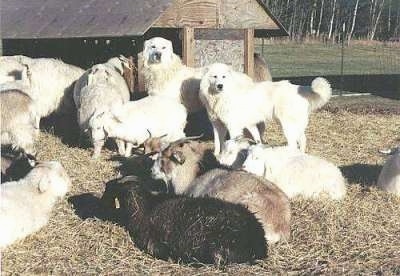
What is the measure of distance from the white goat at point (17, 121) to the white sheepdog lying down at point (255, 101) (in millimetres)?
2424

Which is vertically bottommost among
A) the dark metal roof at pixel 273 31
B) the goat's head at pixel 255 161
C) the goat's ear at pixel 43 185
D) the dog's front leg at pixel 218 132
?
the dog's front leg at pixel 218 132

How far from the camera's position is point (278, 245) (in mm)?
5723

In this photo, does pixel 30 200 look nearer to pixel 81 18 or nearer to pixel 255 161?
pixel 255 161

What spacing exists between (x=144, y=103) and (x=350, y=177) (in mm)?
3030

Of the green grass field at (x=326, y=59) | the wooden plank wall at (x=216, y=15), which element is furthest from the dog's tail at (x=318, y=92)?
the green grass field at (x=326, y=59)

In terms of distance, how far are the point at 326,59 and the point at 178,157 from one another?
27288mm

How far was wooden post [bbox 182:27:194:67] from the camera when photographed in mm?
10609

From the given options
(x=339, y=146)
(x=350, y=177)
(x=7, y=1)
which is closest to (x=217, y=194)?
(x=350, y=177)

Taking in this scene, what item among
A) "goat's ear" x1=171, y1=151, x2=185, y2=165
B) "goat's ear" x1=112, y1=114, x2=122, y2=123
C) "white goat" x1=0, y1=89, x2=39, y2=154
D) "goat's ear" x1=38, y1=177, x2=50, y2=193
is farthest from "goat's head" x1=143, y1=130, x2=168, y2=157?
"goat's ear" x1=38, y1=177, x2=50, y2=193

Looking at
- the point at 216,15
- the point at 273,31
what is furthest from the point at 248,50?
the point at 273,31

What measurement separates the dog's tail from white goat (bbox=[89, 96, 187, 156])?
Result: 189 cm

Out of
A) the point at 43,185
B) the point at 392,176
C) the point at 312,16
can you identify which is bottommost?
the point at 312,16

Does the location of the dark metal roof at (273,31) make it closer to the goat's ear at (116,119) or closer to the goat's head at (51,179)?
the goat's ear at (116,119)

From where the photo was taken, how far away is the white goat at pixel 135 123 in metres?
8.96
